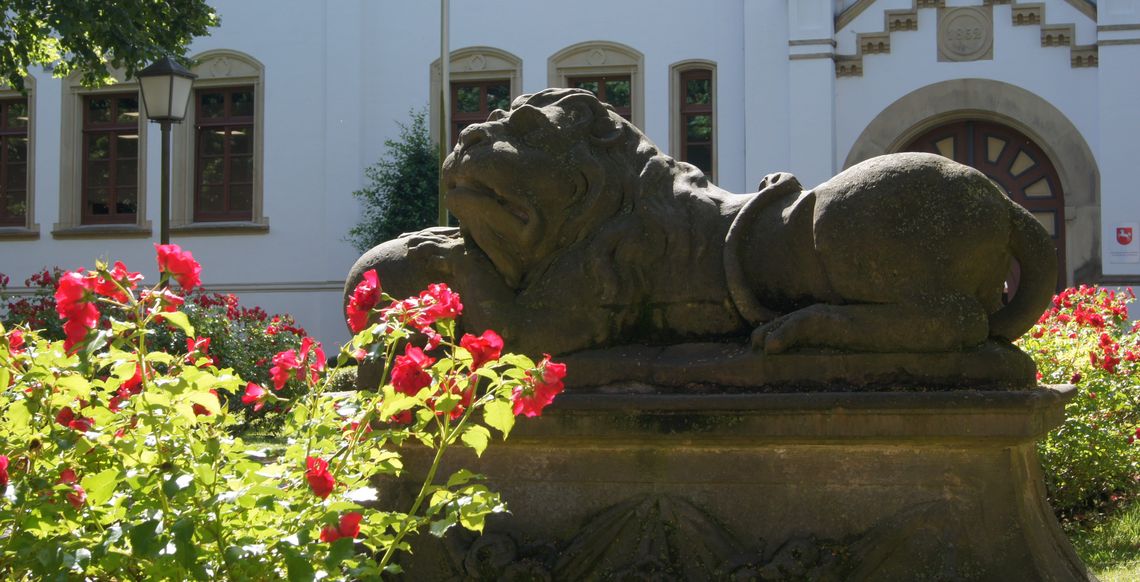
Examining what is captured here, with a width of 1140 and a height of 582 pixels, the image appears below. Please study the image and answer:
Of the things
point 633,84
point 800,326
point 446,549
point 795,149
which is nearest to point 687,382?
point 800,326

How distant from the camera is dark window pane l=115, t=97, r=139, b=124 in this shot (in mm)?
20469

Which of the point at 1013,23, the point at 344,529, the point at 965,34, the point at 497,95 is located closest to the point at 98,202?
the point at 497,95

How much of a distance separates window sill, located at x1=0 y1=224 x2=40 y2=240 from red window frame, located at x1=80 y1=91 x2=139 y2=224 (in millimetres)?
728

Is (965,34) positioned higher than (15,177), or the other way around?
(965,34)

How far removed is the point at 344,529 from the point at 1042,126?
1528 cm

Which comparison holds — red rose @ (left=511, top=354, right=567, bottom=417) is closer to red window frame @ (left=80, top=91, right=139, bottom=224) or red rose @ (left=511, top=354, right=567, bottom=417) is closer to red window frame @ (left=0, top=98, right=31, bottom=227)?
red window frame @ (left=80, top=91, right=139, bottom=224)

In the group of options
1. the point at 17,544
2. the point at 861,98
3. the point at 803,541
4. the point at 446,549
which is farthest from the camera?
the point at 861,98

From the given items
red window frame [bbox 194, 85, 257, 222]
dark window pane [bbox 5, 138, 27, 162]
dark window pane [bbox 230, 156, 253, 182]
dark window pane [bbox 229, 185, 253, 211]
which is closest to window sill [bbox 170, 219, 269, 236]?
red window frame [bbox 194, 85, 257, 222]

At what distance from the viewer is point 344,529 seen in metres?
2.60

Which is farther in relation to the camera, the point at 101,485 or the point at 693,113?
the point at 693,113

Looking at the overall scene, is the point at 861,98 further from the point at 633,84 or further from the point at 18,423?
the point at 18,423

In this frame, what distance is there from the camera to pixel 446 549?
13.0 feet

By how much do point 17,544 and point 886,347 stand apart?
2379mm

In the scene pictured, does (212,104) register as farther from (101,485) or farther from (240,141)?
(101,485)
